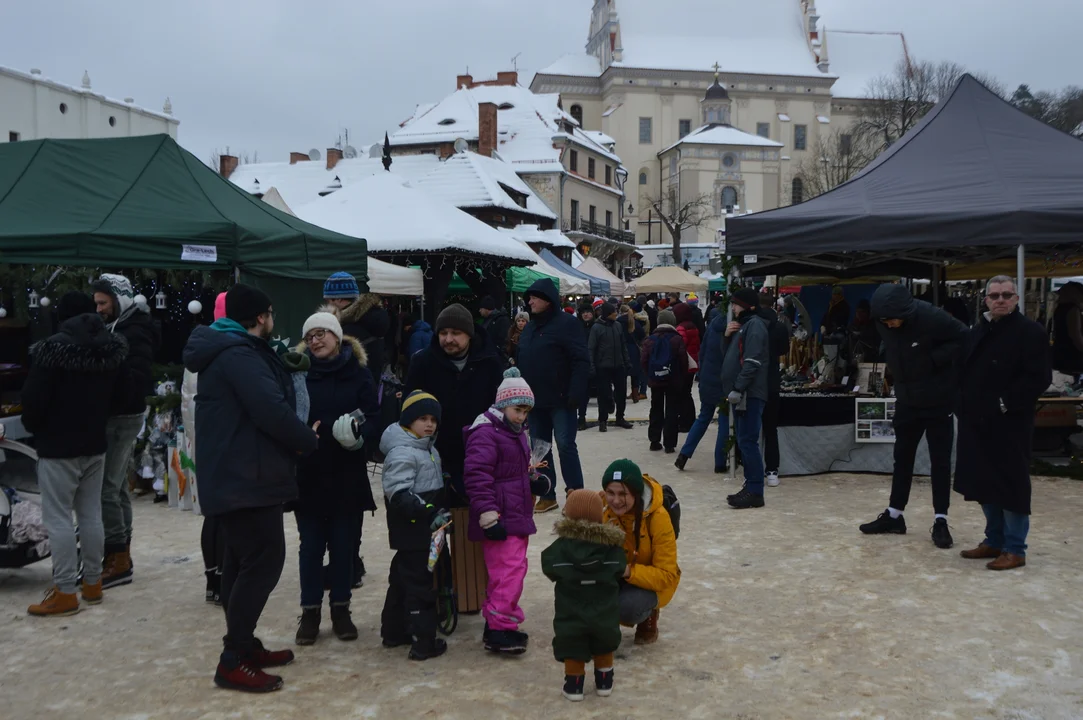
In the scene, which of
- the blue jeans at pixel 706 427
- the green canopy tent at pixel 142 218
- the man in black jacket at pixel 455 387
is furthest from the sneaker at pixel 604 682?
the green canopy tent at pixel 142 218

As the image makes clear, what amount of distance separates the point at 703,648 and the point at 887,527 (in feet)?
8.72

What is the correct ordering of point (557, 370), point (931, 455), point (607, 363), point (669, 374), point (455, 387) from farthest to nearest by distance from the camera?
1. point (607, 363)
2. point (669, 374)
3. point (557, 370)
4. point (931, 455)
5. point (455, 387)

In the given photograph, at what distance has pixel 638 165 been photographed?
7788cm

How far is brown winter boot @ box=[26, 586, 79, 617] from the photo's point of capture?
15.4 ft

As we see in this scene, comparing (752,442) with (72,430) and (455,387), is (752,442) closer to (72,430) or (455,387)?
(455,387)

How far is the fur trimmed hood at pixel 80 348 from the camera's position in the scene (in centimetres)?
455

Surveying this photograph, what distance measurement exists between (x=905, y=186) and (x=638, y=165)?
71.1m

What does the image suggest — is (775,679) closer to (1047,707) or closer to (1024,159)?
(1047,707)

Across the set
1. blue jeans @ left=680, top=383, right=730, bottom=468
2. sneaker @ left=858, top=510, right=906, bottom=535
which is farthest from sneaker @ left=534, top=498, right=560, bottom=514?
sneaker @ left=858, top=510, right=906, bottom=535

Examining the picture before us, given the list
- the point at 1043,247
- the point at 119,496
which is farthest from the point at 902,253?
the point at 119,496

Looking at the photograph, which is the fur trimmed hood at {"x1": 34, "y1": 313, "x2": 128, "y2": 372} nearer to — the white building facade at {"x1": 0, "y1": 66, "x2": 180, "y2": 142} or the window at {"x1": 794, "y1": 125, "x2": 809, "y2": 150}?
the white building facade at {"x1": 0, "y1": 66, "x2": 180, "y2": 142}

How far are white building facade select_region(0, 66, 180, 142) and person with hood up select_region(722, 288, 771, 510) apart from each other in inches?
1626

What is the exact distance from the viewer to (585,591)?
3582 mm

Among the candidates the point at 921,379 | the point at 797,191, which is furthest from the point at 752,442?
the point at 797,191
